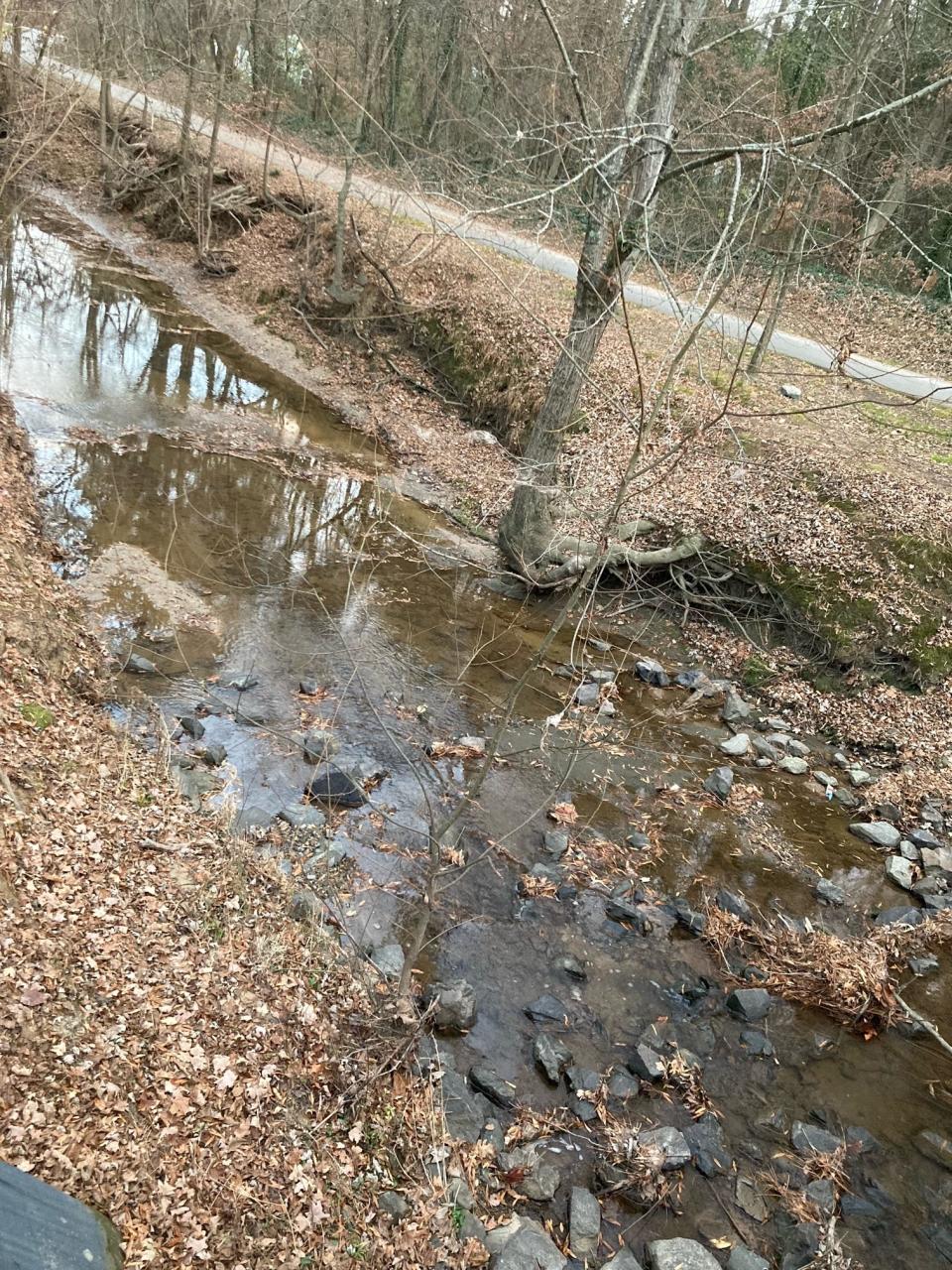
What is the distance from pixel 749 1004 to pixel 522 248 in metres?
16.8

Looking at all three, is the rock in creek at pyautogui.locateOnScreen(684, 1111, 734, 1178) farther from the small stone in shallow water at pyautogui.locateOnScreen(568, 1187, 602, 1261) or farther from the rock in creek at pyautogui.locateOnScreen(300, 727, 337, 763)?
the rock in creek at pyautogui.locateOnScreen(300, 727, 337, 763)

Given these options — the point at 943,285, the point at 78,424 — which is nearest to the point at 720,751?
the point at 78,424

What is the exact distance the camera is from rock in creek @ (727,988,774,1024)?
18.5 ft

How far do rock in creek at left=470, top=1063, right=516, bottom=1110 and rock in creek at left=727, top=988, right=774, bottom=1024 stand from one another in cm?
187

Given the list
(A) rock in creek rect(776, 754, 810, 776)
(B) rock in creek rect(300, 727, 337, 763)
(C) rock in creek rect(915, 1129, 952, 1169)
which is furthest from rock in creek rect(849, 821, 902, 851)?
(B) rock in creek rect(300, 727, 337, 763)

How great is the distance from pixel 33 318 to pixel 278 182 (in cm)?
871

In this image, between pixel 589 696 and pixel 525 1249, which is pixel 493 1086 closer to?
pixel 525 1249

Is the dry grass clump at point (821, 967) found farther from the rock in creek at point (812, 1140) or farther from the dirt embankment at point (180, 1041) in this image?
the dirt embankment at point (180, 1041)

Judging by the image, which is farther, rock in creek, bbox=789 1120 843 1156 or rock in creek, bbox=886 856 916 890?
rock in creek, bbox=886 856 916 890

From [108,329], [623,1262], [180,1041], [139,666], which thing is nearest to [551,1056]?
[623,1262]

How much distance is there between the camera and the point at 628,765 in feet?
26.8

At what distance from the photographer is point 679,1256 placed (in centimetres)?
404

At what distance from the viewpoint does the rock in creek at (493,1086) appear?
15.3 ft

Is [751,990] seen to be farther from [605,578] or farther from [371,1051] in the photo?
[605,578]
